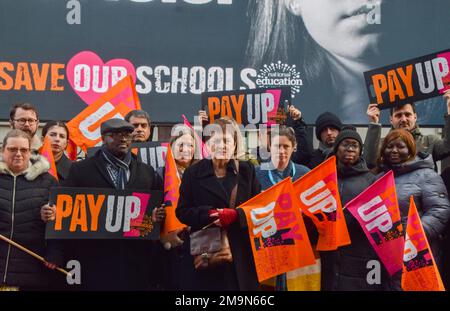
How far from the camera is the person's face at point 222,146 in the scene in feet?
18.8

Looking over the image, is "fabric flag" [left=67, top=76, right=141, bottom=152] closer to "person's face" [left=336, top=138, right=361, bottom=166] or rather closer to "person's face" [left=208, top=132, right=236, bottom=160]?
"person's face" [left=208, top=132, right=236, bottom=160]

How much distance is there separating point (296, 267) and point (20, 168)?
7.31 ft

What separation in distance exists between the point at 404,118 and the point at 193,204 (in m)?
2.35

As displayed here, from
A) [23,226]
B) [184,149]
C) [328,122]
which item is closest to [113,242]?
[23,226]

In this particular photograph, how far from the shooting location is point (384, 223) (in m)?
5.91

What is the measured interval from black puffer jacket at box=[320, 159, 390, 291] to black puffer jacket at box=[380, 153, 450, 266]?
0.25 metres

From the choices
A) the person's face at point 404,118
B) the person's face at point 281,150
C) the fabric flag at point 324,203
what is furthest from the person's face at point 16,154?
the person's face at point 404,118

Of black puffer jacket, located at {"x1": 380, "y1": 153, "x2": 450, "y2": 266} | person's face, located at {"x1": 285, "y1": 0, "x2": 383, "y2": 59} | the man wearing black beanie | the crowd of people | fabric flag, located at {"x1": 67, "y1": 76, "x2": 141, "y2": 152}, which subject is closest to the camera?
the crowd of people

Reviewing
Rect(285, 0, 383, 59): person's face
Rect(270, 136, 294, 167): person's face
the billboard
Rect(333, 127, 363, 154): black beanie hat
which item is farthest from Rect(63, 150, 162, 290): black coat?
Rect(285, 0, 383, 59): person's face

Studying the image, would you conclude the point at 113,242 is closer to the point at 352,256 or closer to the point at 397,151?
the point at 352,256

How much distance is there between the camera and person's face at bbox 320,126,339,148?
718 centimetres

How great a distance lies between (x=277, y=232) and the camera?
5.71 meters
